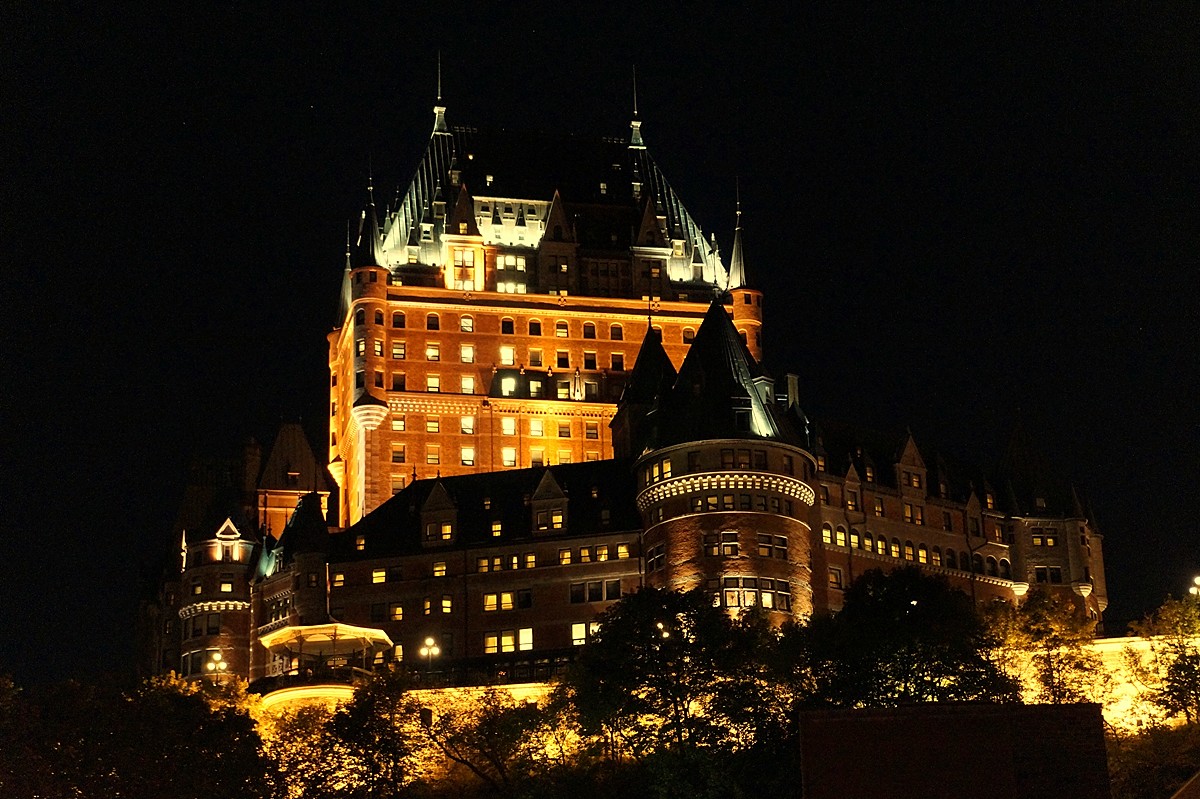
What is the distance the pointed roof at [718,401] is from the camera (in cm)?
13512

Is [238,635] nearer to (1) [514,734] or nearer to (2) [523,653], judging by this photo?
(2) [523,653]

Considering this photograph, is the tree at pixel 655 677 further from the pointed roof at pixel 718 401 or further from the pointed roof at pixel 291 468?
the pointed roof at pixel 291 468

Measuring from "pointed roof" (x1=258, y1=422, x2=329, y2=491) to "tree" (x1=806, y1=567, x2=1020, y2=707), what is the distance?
2371 inches

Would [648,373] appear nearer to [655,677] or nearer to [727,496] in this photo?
[727,496]

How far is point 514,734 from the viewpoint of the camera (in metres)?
114

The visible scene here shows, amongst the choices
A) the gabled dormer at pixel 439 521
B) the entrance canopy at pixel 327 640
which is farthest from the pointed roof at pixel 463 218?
the entrance canopy at pixel 327 640

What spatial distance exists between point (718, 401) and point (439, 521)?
19.9 metres

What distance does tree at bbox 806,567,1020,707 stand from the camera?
361 feet

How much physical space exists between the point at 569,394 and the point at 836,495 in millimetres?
34793

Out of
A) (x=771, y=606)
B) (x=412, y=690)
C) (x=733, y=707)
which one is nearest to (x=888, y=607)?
(x=771, y=606)

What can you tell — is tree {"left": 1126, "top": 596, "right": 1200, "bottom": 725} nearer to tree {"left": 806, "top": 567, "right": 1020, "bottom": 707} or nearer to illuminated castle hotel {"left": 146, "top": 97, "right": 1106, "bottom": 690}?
tree {"left": 806, "top": 567, "right": 1020, "bottom": 707}

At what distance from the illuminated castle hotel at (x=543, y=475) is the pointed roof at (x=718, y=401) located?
189 millimetres

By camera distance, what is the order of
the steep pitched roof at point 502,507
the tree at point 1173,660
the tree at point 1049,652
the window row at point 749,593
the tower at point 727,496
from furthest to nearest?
the steep pitched roof at point 502,507, the tower at point 727,496, the window row at point 749,593, the tree at point 1049,652, the tree at point 1173,660

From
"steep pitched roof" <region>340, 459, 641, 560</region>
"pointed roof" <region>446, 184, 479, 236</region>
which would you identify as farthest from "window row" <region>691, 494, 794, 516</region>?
"pointed roof" <region>446, 184, 479, 236</region>
